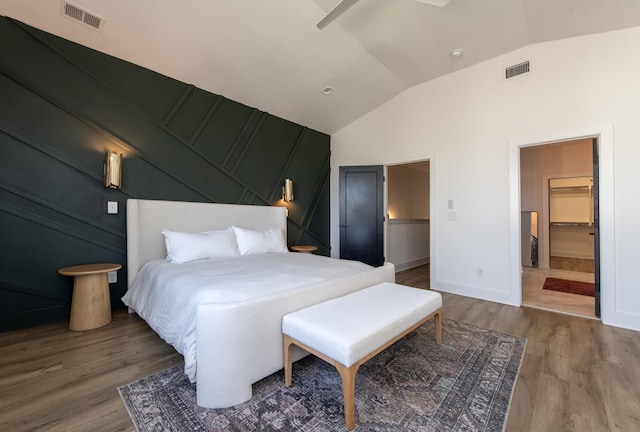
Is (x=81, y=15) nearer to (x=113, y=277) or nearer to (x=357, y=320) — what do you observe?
(x=113, y=277)

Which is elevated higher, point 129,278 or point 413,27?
point 413,27

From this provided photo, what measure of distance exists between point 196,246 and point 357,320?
2.03m

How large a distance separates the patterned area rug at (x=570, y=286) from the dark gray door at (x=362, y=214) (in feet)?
8.44

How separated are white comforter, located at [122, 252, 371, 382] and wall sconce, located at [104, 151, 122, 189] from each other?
93 centimetres

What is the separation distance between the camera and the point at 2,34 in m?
2.34

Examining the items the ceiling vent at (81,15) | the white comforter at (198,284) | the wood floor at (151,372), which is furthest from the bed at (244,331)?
the ceiling vent at (81,15)

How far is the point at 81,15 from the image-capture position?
2400mm

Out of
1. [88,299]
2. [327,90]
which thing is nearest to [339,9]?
[327,90]

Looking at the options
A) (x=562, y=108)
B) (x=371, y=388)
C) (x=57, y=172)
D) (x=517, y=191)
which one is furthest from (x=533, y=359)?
(x=57, y=172)

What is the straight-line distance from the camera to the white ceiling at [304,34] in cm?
250

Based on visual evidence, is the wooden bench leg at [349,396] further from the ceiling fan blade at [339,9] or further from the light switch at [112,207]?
the light switch at [112,207]

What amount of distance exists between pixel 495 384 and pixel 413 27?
3.40 m

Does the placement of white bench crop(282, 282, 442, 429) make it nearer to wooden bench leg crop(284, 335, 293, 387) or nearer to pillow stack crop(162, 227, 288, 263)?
wooden bench leg crop(284, 335, 293, 387)

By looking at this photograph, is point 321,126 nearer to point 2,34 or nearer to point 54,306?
point 2,34
